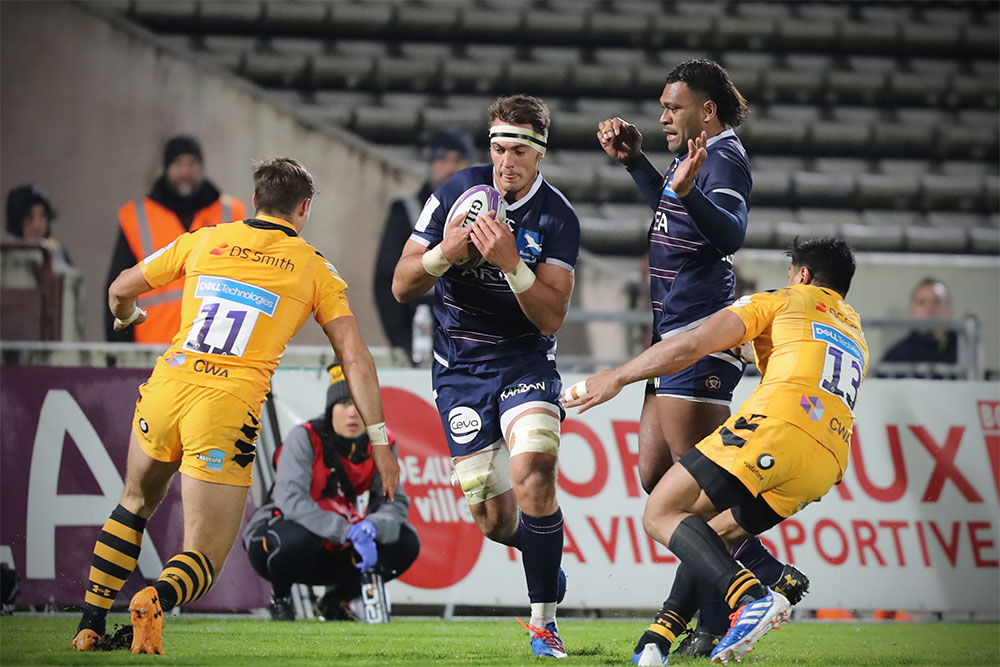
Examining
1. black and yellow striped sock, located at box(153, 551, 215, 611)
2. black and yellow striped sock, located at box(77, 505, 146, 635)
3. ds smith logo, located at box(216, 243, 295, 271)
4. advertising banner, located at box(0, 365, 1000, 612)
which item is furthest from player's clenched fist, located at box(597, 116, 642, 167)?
advertising banner, located at box(0, 365, 1000, 612)

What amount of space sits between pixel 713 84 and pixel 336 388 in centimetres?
Answer: 297


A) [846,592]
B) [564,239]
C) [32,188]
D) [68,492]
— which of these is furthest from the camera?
[32,188]

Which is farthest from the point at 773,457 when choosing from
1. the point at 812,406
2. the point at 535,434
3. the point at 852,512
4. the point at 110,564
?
the point at 852,512

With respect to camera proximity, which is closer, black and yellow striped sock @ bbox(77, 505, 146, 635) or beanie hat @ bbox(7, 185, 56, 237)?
black and yellow striped sock @ bbox(77, 505, 146, 635)

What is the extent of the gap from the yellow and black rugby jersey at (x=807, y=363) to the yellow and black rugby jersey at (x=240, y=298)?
1.73 metres

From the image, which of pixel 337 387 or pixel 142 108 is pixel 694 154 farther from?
pixel 142 108

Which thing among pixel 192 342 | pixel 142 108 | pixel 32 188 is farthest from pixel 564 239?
pixel 142 108

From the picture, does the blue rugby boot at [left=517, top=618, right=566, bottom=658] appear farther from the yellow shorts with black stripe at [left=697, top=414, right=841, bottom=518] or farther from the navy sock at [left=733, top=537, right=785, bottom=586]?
the yellow shorts with black stripe at [left=697, top=414, right=841, bottom=518]

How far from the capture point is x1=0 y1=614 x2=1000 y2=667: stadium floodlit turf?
5238 mm

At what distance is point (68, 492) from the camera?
752 centimetres

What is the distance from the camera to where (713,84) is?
583cm

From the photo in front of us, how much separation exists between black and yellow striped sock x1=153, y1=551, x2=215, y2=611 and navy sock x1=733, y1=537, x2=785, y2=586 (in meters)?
2.26

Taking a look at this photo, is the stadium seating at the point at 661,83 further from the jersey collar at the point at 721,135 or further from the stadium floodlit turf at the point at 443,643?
the jersey collar at the point at 721,135

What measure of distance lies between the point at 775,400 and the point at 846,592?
3484mm
